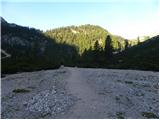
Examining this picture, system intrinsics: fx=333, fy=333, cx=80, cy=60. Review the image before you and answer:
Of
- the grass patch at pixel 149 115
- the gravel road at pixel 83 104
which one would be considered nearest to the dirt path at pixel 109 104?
the gravel road at pixel 83 104

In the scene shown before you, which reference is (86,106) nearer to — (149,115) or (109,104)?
(109,104)

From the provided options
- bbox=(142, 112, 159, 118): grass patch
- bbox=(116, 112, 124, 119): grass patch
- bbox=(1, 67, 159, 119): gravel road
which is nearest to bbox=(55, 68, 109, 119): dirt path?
bbox=(1, 67, 159, 119): gravel road

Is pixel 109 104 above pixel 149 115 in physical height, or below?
above

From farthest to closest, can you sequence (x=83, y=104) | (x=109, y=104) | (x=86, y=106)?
(x=109, y=104)
(x=83, y=104)
(x=86, y=106)

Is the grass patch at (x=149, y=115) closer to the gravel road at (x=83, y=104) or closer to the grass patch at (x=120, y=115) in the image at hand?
the gravel road at (x=83, y=104)

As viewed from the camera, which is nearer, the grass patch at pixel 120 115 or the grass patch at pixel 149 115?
the grass patch at pixel 120 115

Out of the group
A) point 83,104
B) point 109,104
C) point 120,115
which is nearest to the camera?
point 120,115

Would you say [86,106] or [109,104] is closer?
[86,106]

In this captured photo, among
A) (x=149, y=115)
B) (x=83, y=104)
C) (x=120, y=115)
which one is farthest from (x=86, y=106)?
(x=149, y=115)

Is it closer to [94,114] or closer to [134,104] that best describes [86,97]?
[134,104]

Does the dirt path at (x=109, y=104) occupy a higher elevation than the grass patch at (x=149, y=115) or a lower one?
higher

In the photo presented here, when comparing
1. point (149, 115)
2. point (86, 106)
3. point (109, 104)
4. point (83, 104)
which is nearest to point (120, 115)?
point (149, 115)

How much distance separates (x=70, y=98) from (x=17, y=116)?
585 cm

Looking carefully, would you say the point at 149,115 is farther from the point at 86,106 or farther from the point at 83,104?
the point at 83,104
